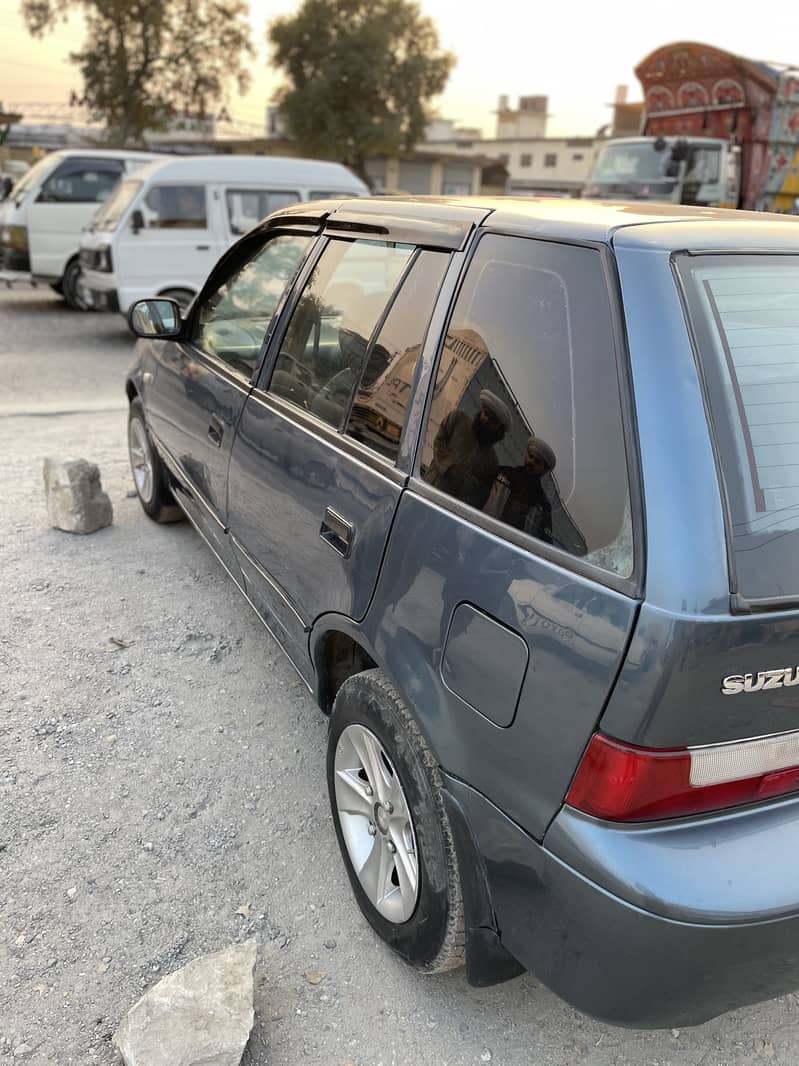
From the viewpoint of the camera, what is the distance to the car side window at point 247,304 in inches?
124

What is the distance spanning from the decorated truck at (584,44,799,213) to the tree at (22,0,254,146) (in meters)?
20.7

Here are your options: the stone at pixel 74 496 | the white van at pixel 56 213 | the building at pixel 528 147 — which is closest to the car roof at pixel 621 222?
the stone at pixel 74 496

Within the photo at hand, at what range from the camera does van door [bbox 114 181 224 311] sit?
31.8 feet

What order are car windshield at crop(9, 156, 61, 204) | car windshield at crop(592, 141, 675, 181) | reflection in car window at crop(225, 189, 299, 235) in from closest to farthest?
1. reflection in car window at crop(225, 189, 299, 235)
2. car windshield at crop(9, 156, 61, 204)
3. car windshield at crop(592, 141, 675, 181)

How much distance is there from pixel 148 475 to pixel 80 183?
9.24 metres

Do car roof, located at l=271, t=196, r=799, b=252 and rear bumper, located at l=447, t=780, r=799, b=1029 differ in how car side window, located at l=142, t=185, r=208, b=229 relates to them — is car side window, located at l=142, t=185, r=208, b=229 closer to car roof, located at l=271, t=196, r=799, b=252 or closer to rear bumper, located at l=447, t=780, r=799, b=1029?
car roof, located at l=271, t=196, r=799, b=252

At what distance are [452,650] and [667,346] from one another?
746mm

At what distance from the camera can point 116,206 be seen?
396 inches

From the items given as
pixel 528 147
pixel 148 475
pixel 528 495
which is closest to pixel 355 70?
pixel 528 147

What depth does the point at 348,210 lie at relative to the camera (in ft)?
8.98

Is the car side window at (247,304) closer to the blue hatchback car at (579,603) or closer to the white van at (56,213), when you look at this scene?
the blue hatchback car at (579,603)

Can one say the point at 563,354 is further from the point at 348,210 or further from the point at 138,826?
the point at 138,826

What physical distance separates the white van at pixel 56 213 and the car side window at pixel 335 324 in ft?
33.4

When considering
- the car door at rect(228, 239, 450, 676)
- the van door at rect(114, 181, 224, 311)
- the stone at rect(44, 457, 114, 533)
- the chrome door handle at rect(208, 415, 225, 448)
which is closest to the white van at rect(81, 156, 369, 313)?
the van door at rect(114, 181, 224, 311)
